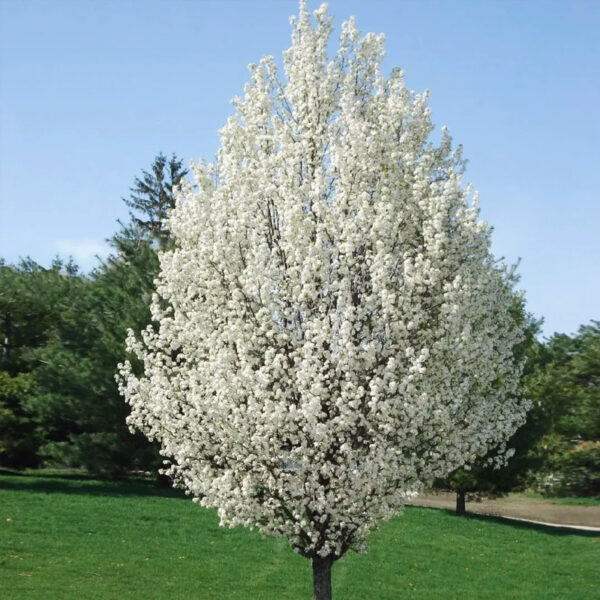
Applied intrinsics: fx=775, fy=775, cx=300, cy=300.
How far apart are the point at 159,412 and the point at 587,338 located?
21.2 m

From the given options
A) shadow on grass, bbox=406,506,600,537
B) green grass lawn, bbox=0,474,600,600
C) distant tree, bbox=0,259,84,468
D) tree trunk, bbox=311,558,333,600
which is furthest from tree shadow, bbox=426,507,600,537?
tree trunk, bbox=311,558,333,600

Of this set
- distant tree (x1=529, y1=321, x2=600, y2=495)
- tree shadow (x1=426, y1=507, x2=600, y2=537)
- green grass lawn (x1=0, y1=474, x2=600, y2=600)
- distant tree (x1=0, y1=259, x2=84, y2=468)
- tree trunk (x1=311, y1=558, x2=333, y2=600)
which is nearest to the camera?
tree trunk (x1=311, y1=558, x2=333, y2=600)

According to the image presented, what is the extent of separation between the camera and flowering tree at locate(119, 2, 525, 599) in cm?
1026

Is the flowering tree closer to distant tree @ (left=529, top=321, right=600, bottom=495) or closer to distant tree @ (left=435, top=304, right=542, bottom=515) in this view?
distant tree @ (left=529, top=321, right=600, bottom=495)

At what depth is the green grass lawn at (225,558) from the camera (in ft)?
61.0

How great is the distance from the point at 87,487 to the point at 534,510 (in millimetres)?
22990

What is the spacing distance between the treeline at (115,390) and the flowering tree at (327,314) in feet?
53.9

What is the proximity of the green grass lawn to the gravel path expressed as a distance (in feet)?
19.3

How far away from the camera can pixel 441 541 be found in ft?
85.4

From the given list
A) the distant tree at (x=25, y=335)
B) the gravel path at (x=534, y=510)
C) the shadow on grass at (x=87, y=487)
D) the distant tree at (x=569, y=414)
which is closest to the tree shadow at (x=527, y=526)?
the gravel path at (x=534, y=510)

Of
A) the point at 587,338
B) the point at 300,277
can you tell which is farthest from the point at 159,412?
the point at 587,338

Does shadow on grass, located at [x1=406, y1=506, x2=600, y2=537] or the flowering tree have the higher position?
the flowering tree

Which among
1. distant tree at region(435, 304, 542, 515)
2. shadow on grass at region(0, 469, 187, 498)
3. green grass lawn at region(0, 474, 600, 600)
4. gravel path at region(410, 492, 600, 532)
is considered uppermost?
distant tree at region(435, 304, 542, 515)

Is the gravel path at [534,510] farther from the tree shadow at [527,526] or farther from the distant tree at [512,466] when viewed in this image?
the distant tree at [512,466]
